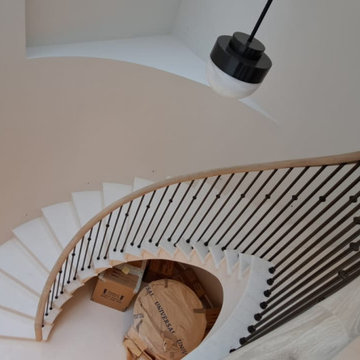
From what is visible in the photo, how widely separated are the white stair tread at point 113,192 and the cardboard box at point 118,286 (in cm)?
89

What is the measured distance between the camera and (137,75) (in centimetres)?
382

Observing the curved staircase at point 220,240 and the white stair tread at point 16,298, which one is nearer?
→ the curved staircase at point 220,240

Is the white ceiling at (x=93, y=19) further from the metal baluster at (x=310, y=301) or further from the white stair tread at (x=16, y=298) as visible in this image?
the metal baluster at (x=310, y=301)

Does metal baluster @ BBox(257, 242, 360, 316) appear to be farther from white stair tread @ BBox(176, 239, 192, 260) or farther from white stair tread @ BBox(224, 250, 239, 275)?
white stair tread @ BBox(176, 239, 192, 260)

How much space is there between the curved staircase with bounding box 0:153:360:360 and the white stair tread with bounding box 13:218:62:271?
0.04 feet

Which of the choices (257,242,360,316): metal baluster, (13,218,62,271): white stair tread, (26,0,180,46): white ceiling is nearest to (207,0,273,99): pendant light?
(257,242,360,316): metal baluster

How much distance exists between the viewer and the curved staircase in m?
2.37

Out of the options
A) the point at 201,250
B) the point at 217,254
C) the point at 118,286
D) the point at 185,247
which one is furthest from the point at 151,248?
the point at 118,286

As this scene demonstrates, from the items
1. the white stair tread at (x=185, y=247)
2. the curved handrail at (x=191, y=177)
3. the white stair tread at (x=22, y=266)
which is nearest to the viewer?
the curved handrail at (x=191, y=177)

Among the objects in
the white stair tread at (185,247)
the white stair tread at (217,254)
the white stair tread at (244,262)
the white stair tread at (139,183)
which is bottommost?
the white stair tread at (244,262)

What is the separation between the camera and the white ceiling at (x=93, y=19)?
3213mm

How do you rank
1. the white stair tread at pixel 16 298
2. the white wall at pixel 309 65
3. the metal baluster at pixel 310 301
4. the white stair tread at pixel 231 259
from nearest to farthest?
the metal baluster at pixel 310 301 → the white wall at pixel 309 65 → the white stair tread at pixel 231 259 → the white stair tread at pixel 16 298

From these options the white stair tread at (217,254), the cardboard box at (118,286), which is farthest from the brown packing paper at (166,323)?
the white stair tread at (217,254)

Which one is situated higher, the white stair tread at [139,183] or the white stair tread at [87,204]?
the white stair tread at [87,204]
